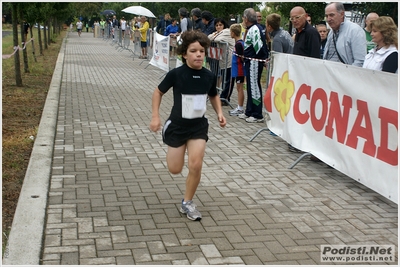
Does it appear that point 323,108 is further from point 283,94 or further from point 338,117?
point 283,94

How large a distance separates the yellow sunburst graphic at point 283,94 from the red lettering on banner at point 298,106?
0.58 ft

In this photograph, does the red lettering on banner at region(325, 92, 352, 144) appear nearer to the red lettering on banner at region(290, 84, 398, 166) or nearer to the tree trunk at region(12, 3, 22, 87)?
the red lettering on banner at region(290, 84, 398, 166)

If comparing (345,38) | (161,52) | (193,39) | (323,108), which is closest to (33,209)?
(193,39)

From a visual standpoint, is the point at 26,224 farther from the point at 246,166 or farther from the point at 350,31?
the point at 350,31

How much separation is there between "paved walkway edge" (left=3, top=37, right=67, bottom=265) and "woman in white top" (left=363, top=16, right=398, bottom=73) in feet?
12.9

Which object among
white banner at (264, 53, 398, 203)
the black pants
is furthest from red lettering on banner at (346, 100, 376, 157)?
the black pants

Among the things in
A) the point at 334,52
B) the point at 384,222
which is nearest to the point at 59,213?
the point at 384,222

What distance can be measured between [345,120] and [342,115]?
0.09 meters

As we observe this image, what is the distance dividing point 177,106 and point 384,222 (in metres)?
2.18

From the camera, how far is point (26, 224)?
474 cm

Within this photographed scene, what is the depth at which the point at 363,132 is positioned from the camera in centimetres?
577

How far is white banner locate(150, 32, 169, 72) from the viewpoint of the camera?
16.6m

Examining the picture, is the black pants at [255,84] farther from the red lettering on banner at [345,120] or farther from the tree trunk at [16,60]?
the tree trunk at [16,60]

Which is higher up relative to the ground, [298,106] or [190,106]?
[190,106]
